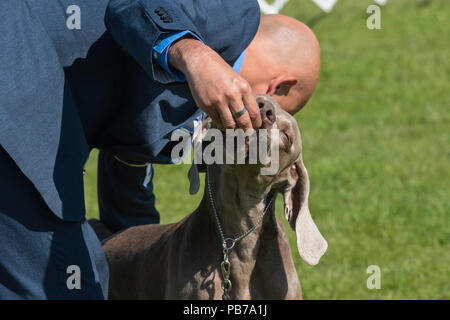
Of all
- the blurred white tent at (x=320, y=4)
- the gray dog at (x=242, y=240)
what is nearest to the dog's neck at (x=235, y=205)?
the gray dog at (x=242, y=240)

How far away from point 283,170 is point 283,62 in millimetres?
592

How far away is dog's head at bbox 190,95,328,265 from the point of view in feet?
9.18

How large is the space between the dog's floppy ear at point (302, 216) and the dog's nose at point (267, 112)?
0.34m

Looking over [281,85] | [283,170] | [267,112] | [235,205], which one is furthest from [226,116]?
[281,85]

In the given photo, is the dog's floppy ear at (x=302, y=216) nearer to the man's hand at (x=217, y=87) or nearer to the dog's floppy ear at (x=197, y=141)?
the dog's floppy ear at (x=197, y=141)

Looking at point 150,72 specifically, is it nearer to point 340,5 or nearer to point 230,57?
point 230,57

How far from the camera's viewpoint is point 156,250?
3600mm

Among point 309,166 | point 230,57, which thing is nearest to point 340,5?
point 309,166

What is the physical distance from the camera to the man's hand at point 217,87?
2.23 m

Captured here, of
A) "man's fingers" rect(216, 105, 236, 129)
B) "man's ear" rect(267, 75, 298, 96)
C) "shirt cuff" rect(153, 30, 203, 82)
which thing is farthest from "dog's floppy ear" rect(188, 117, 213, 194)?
"man's fingers" rect(216, 105, 236, 129)

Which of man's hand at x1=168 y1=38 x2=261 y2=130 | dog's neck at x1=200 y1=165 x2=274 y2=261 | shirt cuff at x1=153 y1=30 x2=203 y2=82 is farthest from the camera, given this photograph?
dog's neck at x1=200 y1=165 x2=274 y2=261

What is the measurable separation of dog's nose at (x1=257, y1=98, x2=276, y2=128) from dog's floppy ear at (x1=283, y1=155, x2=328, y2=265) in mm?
342

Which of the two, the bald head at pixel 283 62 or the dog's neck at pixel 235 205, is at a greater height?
the bald head at pixel 283 62

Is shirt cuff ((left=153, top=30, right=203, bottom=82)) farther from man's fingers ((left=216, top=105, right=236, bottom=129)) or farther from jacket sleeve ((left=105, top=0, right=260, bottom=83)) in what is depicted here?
man's fingers ((left=216, top=105, right=236, bottom=129))
